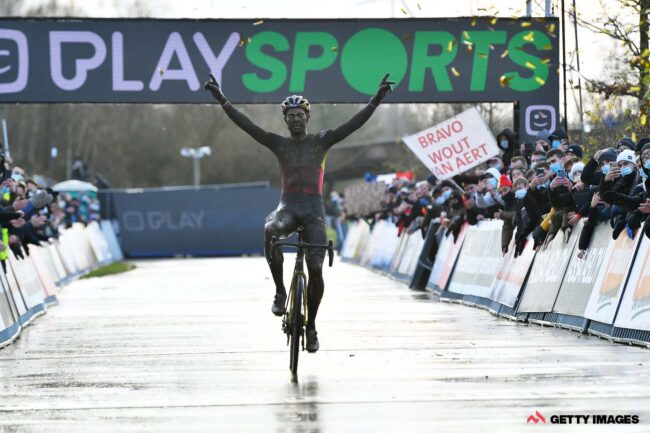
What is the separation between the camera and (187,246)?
55.3 m

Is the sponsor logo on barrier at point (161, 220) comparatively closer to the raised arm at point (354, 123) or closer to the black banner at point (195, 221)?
the black banner at point (195, 221)

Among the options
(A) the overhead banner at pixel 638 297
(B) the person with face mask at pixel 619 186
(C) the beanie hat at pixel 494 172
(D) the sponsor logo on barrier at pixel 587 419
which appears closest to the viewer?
(D) the sponsor logo on barrier at pixel 587 419

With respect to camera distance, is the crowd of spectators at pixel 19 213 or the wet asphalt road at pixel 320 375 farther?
the crowd of spectators at pixel 19 213

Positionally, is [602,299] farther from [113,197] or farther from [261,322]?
[113,197]

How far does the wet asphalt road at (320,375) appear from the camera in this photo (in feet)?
28.6

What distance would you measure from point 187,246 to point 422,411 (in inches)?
1840

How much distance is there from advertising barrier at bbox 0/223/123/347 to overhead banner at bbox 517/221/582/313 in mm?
5998

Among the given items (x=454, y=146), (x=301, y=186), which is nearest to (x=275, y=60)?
(x=454, y=146)

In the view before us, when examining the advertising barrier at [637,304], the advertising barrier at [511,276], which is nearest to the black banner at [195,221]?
the advertising barrier at [511,276]

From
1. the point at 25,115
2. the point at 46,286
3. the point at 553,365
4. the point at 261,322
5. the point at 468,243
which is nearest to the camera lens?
the point at 553,365

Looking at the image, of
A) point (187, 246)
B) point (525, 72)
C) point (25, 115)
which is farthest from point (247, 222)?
point (525, 72)

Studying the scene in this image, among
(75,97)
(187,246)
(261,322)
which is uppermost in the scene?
(75,97)

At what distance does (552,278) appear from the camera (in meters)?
16.0

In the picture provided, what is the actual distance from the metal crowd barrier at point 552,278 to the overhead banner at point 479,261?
0.01 meters
